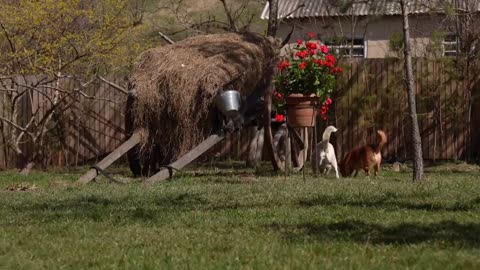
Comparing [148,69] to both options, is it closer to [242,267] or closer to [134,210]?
[134,210]

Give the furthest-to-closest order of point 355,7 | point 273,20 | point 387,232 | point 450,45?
point 355,7, point 450,45, point 273,20, point 387,232

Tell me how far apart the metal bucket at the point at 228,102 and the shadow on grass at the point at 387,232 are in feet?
18.6

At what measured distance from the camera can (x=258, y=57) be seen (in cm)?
1602

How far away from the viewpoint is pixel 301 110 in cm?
1436

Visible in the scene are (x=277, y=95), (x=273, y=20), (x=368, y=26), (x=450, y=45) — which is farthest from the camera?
(x=368, y=26)

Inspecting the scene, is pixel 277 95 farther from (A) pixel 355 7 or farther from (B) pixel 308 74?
(A) pixel 355 7

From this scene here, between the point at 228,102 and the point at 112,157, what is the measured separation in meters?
2.15

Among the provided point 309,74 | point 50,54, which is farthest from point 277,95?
point 50,54

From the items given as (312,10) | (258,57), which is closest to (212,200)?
(258,57)

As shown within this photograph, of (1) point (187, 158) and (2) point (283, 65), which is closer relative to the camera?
(1) point (187, 158)

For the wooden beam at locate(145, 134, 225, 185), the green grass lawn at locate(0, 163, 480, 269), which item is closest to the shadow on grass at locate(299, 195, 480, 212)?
the green grass lawn at locate(0, 163, 480, 269)

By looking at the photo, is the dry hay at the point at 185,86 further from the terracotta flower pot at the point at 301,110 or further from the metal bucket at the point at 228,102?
the terracotta flower pot at the point at 301,110

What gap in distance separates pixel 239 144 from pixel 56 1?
5.12 m

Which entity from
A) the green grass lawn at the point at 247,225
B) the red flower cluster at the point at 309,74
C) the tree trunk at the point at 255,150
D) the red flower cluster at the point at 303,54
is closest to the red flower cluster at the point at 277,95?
the red flower cluster at the point at 309,74
